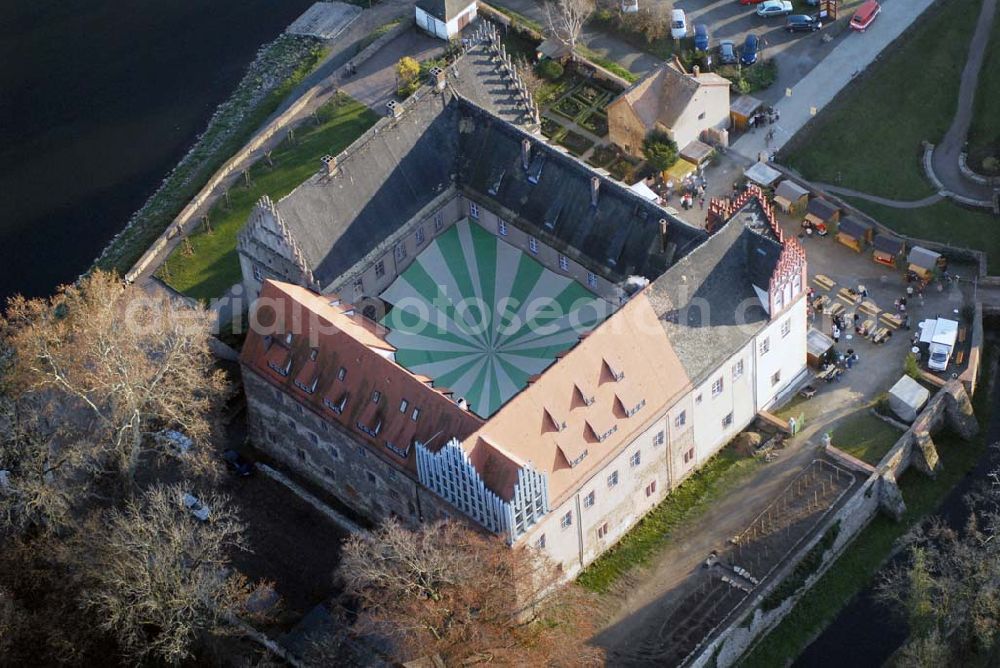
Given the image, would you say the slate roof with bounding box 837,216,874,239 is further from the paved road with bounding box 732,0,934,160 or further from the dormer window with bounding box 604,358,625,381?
the dormer window with bounding box 604,358,625,381

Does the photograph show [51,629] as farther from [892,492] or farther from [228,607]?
[892,492]

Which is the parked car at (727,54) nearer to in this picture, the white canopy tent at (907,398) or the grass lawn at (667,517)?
the white canopy tent at (907,398)

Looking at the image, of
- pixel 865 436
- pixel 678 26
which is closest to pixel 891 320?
pixel 865 436

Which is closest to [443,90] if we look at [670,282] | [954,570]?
[670,282]

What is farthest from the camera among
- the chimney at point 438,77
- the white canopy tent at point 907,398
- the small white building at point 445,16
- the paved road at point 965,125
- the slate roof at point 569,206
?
the small white building at point 445,16

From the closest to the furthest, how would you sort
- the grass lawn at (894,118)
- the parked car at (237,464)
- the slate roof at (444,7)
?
the parked car at (237,464)
the grass lawn at (894,118)
the slate roof at (444,7)

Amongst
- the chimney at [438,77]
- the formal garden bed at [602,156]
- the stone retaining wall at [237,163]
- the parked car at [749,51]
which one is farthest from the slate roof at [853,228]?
the stone retaining wall at [237,163]
